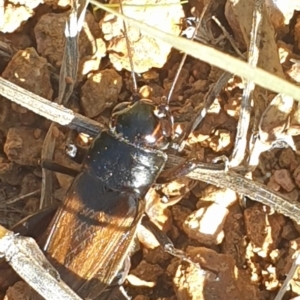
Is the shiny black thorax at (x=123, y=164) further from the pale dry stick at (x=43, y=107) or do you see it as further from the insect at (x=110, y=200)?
the pale dry stick at (x=43, y=107)

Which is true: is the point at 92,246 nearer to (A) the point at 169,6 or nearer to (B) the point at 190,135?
(B) the point at 190,135

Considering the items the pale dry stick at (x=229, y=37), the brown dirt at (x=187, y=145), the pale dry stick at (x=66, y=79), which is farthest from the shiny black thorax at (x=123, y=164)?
the pale dry stick at (x=229, y=37)

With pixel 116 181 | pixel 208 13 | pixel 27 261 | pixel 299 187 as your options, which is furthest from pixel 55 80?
pixel 299 187

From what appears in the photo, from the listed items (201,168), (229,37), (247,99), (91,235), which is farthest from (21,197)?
(229,37)

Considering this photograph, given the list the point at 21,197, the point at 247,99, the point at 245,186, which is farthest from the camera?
the point at 21,197

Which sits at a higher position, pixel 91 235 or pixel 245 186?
pixel 245 186

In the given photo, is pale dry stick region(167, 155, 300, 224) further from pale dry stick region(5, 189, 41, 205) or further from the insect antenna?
pale dry stick region(5, 189, 41, 205)

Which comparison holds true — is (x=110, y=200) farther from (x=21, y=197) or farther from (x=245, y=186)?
(x=245, y=186)
